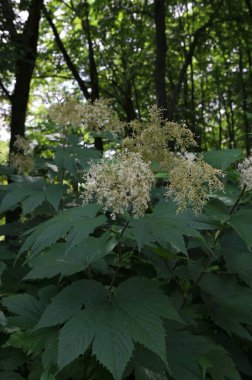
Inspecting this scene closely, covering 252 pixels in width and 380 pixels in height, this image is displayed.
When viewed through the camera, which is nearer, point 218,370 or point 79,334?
point 79,334

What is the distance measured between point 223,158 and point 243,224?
637 millimetres

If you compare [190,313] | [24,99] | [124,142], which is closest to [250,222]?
[190,313]

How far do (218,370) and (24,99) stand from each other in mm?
9450

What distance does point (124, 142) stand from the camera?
283 cm

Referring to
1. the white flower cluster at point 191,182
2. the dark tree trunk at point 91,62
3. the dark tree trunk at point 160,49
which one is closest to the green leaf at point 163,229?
the white flower cluster at point 191,182

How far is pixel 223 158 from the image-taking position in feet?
8.84

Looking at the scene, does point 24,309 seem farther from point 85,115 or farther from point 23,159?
point 23,159

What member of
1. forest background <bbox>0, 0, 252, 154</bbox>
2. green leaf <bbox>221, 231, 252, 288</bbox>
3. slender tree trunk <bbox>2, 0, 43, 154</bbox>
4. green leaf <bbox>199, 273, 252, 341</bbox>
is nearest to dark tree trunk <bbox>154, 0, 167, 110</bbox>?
forest background <bbox>0, 0, 252, 154</bbox>

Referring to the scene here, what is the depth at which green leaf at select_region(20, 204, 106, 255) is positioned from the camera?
1.83 meters

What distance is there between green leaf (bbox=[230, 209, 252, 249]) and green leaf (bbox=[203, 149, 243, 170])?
1.39ft

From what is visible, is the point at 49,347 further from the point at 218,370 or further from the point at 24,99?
the point at 24,99

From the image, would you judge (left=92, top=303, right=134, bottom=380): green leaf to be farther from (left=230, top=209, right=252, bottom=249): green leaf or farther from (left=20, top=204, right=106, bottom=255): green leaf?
(left=230, top=209, right=252, bottom=249): green leaf

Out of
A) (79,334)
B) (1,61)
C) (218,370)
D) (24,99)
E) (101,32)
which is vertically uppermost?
(101,32)

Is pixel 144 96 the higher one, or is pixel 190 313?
pixel 144 96
